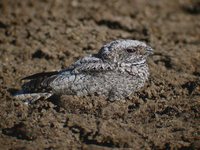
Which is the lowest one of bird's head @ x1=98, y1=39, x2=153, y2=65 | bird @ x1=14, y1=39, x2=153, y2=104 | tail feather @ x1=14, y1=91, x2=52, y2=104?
tail feather @ x1=14, y1=91, x2=52, y2=104

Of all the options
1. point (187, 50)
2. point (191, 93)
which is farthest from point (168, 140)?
point (187, 50)

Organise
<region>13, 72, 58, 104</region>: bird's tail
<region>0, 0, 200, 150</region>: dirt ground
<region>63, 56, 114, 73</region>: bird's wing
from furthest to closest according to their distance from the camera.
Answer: <region>13, 72, 58, 104</region>: bird's tail < <region>63, 56, 114, 73</region>: bird's wing < <region>0, 0, 200, 150</region>: dirt ground

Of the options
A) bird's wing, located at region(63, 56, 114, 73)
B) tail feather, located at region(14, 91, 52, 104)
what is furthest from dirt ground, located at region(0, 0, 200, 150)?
bird's wing, located at region(63, 56, 114, 73)

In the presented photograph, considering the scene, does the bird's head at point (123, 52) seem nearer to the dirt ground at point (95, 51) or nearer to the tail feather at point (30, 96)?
the dirt ground at point (95, 51)

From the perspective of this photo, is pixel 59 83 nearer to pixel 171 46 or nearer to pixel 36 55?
pixel 36 55

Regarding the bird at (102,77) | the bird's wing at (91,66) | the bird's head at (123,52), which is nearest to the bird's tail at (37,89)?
the bird at (102,77)

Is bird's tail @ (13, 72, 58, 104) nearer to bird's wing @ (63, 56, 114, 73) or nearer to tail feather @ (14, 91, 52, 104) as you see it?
tail feather @ (14, 91, 52, 104)

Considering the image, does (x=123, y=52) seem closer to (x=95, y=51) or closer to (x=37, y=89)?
(x=37, y=89)
